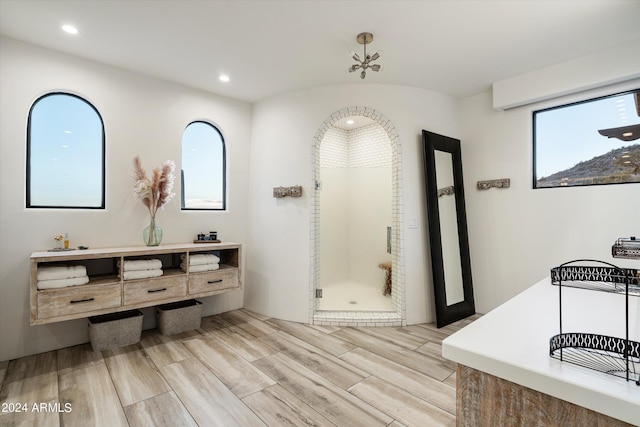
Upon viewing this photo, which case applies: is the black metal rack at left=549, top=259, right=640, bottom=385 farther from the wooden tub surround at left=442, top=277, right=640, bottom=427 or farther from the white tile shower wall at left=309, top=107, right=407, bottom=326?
the white tile shower wall at left=309, top=107, right=407, bottom=326

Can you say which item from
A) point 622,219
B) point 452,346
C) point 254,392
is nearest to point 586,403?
point 452,346

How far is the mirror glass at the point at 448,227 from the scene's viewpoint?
3.68 meters

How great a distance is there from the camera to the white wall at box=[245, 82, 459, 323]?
Result: 356cm

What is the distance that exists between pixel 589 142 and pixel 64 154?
521cm

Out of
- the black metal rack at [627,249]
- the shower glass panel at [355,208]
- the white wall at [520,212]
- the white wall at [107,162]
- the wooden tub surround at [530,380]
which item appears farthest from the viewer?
the shower glass panel at [355,208]

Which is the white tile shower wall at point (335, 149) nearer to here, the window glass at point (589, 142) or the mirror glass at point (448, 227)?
the mirror glass at point (448, 227)

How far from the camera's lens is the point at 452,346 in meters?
0.87

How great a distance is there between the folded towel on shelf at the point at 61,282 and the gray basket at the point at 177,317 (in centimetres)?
86

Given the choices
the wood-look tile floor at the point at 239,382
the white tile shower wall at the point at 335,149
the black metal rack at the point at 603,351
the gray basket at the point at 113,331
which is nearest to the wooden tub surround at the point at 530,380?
the black metal rack at the point at 603,351

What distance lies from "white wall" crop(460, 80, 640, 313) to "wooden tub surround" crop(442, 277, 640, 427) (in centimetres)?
242

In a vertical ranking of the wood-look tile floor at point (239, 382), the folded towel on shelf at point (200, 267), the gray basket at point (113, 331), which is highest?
the folded towel on shelf at point (200, 267)

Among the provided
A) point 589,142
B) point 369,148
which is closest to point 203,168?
point 369,148

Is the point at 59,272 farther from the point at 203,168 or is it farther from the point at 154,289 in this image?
the point at 203,168

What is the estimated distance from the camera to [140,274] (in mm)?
2850
